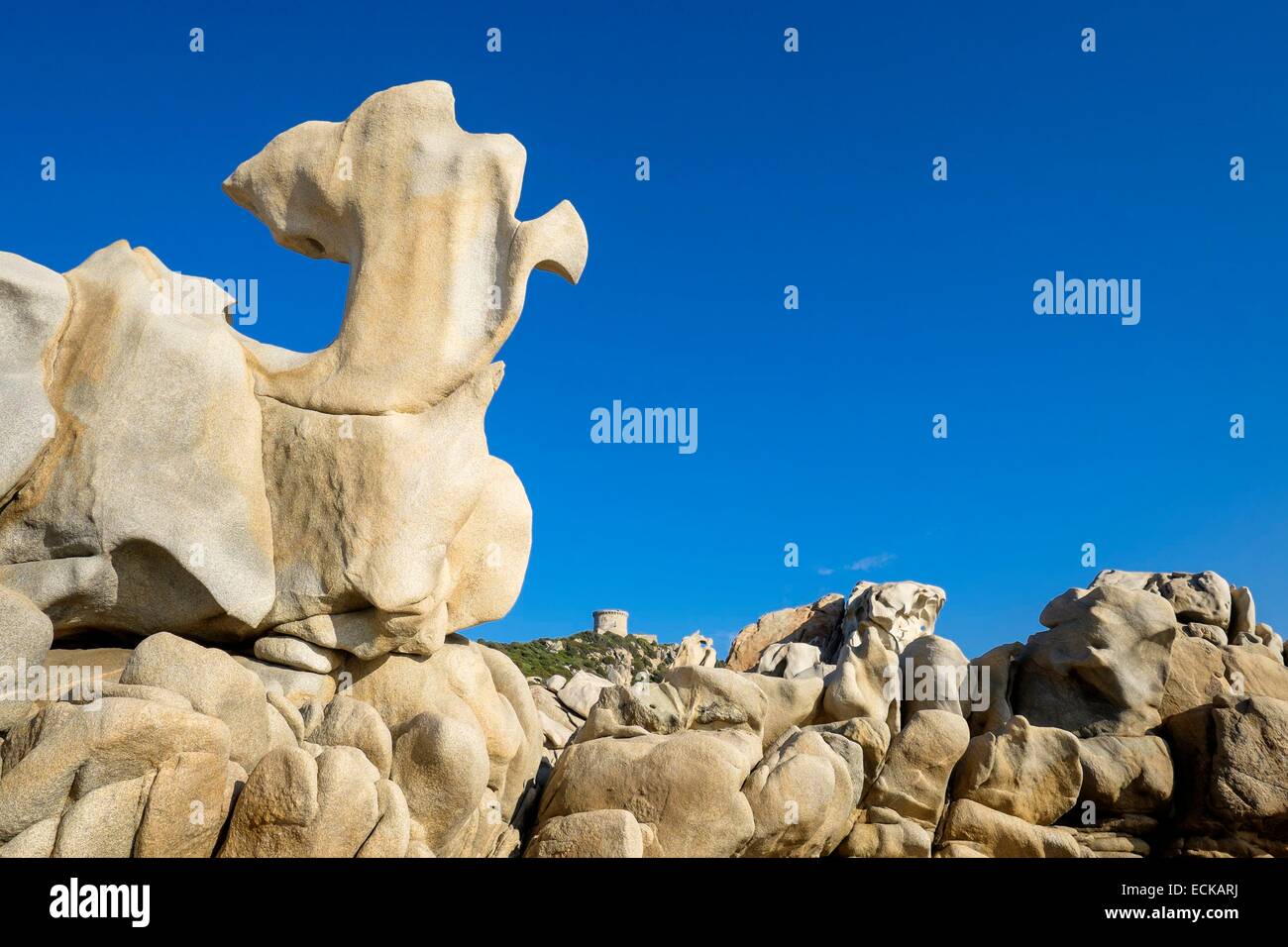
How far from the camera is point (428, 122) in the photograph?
349 inches

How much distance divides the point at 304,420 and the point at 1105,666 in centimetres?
802

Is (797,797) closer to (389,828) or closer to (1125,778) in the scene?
(389,828)

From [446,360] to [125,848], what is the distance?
4.27m

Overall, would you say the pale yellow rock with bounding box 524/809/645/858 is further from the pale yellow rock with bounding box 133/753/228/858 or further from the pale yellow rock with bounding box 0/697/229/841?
the pale yellow rock with bounding box 0/697/229/841

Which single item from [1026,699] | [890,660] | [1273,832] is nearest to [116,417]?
[890,660]

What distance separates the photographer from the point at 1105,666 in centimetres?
1128

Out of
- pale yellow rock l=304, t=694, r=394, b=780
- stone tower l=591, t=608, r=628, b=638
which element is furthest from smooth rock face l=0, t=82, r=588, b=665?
stone tower l=591, t=608, r=628, b=638

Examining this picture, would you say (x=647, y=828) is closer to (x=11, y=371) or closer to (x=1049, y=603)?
(x=11, y=371)

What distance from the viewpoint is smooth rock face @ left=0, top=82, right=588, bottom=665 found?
7.59m

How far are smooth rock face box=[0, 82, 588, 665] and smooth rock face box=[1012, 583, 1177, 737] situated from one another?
5.88m

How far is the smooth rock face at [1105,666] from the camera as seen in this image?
11219mm

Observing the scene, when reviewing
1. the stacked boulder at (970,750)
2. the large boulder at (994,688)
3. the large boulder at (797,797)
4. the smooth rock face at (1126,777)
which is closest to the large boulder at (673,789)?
the stacked boulder at (970,750)

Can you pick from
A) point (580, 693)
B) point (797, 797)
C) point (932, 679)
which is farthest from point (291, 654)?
point (580, 693)
